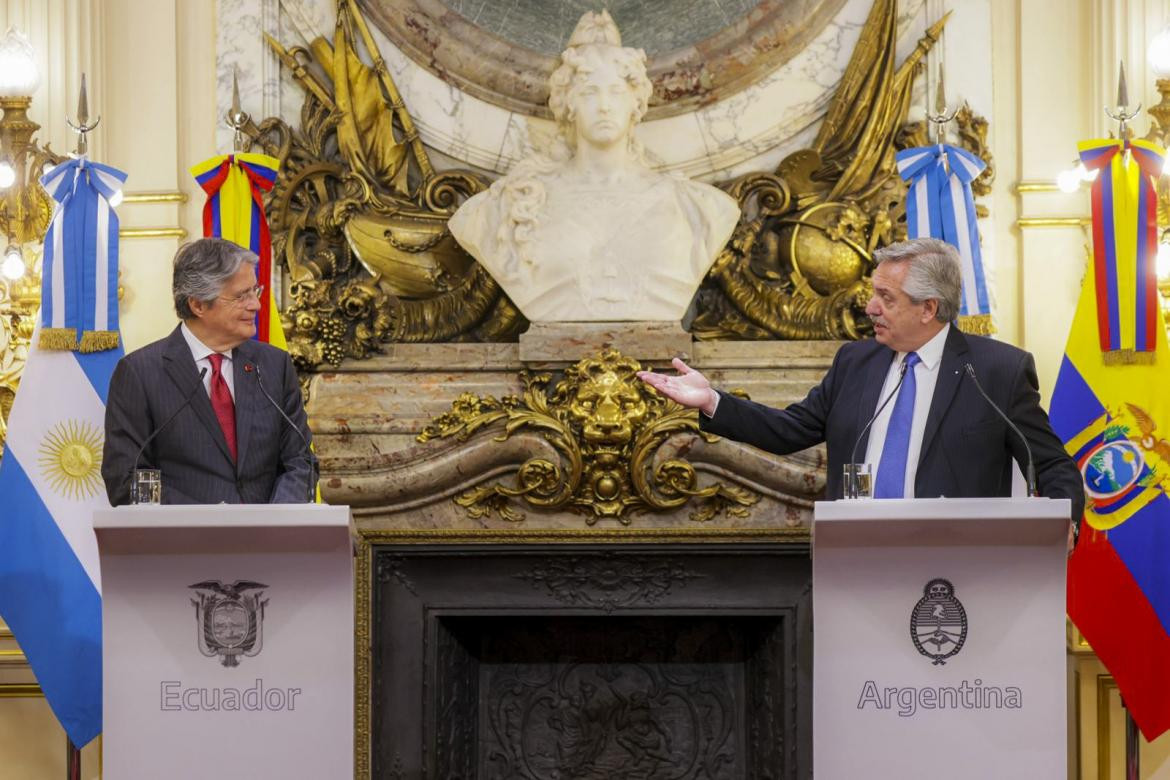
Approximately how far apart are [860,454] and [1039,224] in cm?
220

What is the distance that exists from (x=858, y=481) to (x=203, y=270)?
1.62 meters

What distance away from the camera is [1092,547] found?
521cm

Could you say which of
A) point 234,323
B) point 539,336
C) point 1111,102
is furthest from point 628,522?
point 1111,102

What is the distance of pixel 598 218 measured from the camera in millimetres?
5637

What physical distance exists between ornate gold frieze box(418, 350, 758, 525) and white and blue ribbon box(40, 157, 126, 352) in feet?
4.03

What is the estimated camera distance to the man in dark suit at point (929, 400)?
12.8 feet

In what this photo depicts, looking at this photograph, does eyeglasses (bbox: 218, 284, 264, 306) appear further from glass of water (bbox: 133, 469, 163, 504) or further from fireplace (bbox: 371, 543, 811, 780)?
fireplace (bbox: 371, 543, 811, 780)

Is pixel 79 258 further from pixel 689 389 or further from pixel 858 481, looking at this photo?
pixel 858 481

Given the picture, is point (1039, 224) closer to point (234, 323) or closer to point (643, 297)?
point (643, 297)

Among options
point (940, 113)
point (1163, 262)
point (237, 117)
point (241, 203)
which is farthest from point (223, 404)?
point (1163, 262)

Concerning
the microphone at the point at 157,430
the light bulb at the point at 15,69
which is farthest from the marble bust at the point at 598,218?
the microphone at the point at 157,430

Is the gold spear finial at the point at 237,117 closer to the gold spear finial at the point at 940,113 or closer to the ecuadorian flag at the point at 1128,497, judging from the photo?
the gold spear finial at the point at 940,113

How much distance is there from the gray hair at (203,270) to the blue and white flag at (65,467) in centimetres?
131

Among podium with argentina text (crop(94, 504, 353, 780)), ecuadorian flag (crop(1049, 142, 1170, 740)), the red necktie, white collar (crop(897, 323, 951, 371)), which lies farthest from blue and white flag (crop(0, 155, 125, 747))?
ecuadorian flag (crop(1049, 142, 1170, 740))
